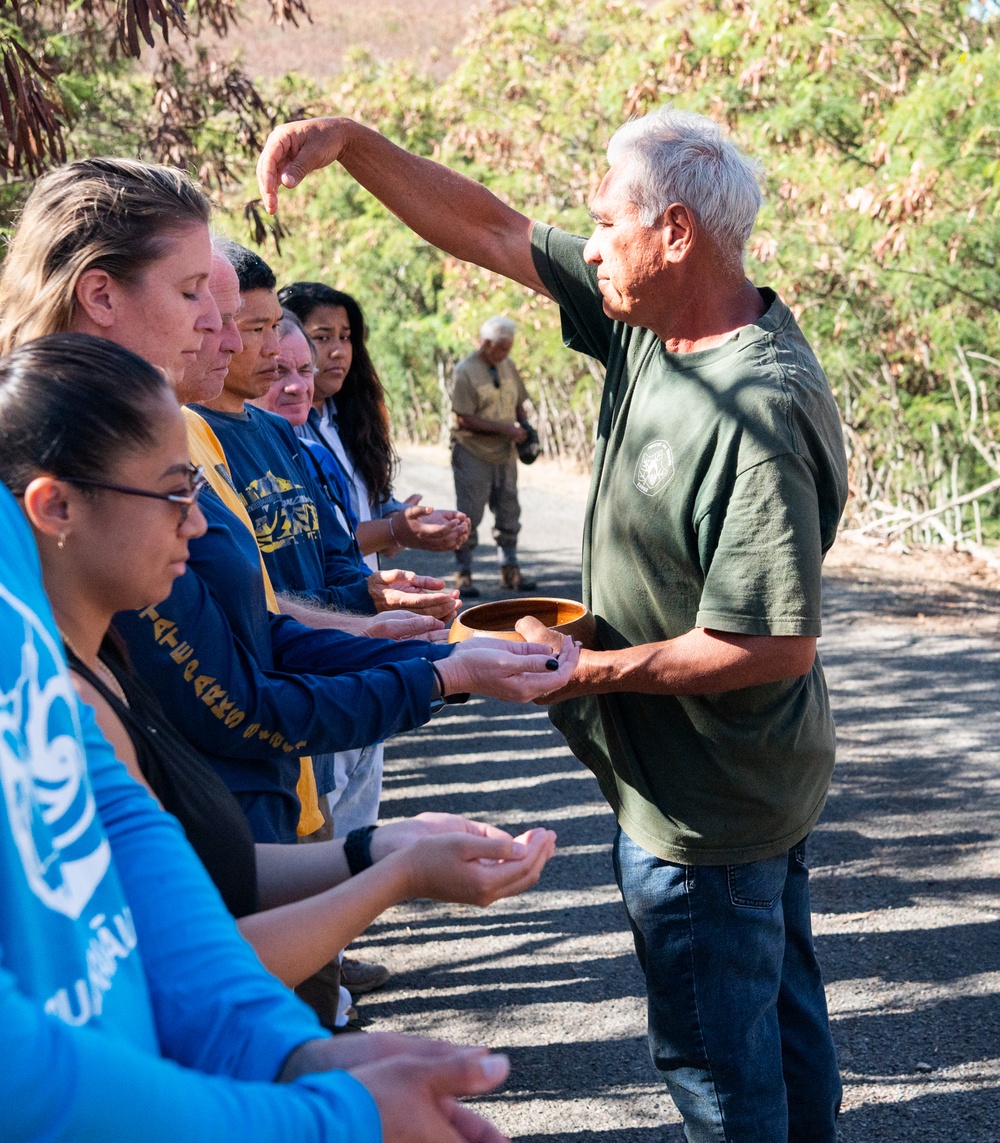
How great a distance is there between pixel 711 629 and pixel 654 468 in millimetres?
341

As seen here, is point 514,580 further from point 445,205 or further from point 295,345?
point 445,205

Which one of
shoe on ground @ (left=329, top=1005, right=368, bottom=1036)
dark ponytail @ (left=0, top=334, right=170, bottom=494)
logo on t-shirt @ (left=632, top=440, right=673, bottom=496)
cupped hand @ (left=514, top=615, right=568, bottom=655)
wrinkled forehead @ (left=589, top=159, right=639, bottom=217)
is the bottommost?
shoe on ground @ (left=329, top=1005, right=368, bottom=1036)

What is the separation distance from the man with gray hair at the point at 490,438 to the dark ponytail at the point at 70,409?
8.11 m

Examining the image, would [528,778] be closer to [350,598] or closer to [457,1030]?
[457,1030]

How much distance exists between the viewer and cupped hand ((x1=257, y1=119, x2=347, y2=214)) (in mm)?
2596

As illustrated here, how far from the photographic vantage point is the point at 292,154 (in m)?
2.67

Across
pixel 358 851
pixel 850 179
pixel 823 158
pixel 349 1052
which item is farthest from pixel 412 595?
pixel 823 158

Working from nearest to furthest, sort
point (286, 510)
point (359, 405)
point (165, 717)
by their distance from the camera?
1. point (165, 717)
2. point (286, 510)
3. point (359, 405)

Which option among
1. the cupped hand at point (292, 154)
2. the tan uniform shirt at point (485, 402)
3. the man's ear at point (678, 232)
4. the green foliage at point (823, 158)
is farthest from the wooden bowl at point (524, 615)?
the tan uniform shirt at point (485, 402)

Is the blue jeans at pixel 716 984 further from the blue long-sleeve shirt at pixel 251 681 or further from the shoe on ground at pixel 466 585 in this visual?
the shoe on ground at pixel 466 585

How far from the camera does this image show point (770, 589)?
87.0 inches

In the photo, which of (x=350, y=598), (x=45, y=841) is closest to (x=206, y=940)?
(x=45, y=841)

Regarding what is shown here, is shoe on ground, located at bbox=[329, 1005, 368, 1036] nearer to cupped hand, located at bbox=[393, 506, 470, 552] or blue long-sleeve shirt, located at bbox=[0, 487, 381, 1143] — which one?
cupped hand, located at bbox=[393, 506, 470, 552]

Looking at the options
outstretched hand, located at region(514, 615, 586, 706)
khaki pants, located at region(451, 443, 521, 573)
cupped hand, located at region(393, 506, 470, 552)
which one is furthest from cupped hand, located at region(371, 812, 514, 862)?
khaki pants, located at region(451, 443, 521, 573)
